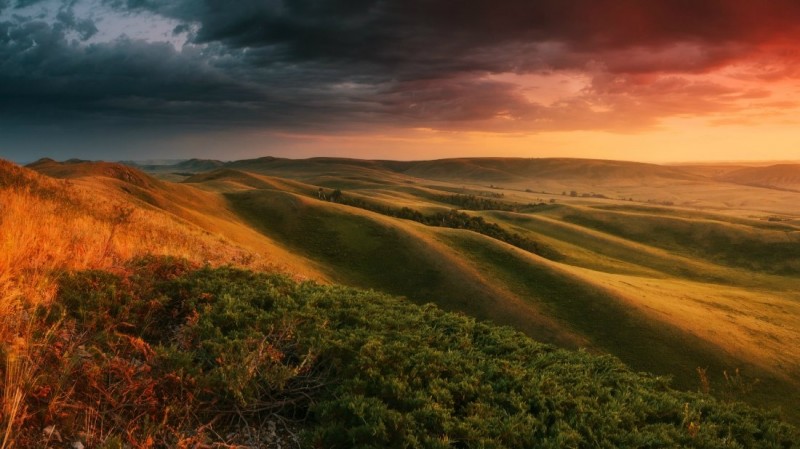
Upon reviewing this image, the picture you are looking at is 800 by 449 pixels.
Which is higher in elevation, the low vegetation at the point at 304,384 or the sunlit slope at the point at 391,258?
the low vegetation at the point at 304,384

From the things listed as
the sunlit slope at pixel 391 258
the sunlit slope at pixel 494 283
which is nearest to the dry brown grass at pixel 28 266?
the sunlit slope at pixel 391 258

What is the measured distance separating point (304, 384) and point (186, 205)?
57.2 m

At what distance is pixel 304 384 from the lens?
9.88 m

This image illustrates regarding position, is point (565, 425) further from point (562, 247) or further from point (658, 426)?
point (562, 247)

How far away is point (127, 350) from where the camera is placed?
379 inches

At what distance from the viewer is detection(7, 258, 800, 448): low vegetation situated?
7.83m

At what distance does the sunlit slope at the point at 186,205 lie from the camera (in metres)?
42.3

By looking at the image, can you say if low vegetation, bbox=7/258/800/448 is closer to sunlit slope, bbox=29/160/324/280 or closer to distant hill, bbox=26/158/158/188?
sunlit slope, bbox=29/160/324/280

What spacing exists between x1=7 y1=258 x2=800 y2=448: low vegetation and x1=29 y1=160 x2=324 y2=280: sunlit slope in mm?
20615

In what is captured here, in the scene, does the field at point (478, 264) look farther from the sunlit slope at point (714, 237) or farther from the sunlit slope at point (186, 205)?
the sunlit slope at point (714, 237)

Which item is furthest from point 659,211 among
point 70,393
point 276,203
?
point 70,393

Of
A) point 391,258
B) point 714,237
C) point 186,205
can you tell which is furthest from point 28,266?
point 714,237

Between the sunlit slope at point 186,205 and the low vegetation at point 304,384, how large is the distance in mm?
20615

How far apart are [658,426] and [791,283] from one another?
82491mm
